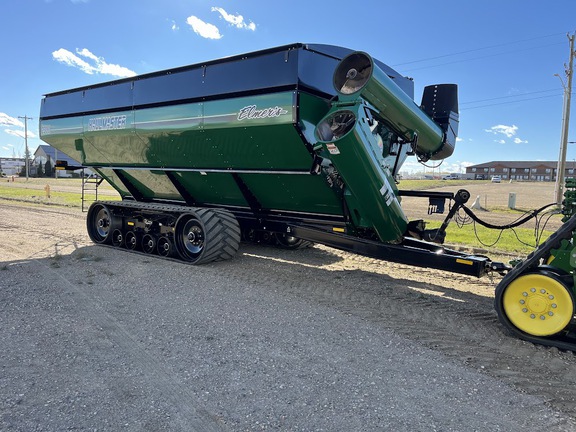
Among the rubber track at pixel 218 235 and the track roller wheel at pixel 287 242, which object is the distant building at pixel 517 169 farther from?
the rubber track at pixel 218 235

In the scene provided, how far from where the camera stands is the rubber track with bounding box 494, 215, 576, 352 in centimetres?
409

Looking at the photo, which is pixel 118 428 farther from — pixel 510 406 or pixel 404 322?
pixel 404 322

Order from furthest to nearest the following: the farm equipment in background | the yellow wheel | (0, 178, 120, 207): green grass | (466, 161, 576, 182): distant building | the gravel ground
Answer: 1. (466, 161, 576, 182): distant building
2. (0, 178, 120, 207): green grass
3. the farm equipment in background
4. the yellow wheel
5. the gravel ground

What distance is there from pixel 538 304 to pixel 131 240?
7.10 metres

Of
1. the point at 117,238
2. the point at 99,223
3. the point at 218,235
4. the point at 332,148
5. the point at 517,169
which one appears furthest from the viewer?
the point at 517,169

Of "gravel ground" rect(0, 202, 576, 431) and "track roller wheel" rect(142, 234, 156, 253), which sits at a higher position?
"track roller wheel" rect(142, 234, 156, 253)

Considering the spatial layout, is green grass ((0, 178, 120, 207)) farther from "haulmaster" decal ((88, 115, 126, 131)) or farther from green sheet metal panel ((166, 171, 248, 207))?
green sheet metal panel ((166, 171, 248, 207))

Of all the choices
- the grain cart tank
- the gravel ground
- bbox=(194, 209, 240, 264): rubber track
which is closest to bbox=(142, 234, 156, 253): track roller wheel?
the grain cart tank

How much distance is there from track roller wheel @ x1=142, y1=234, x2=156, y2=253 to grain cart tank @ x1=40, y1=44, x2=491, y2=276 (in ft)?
0.07

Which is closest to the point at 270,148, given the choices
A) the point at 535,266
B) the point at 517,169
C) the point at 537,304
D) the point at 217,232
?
the point at 217,232

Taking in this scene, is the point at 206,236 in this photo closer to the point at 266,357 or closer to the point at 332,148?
the point at 332,148

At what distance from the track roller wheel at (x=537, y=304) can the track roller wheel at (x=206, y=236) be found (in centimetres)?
426

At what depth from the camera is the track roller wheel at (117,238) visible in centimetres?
875

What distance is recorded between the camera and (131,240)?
8555 millimetres
